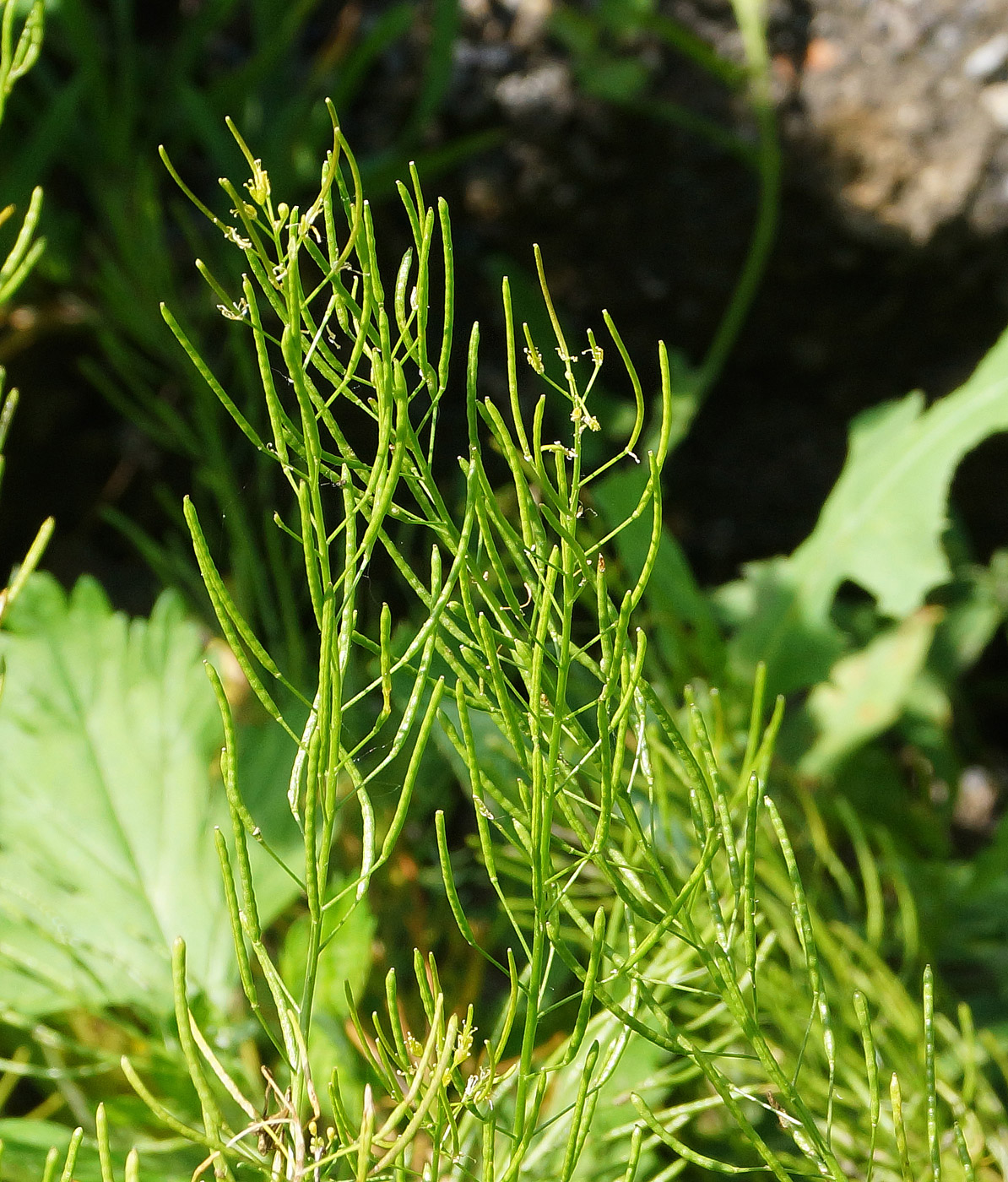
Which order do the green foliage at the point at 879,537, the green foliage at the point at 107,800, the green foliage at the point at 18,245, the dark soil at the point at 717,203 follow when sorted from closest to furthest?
1. the green foliage at the point at 18,245
2. the green foliage at the point at 107,800
3. the green foliage at the point at 879,537
4. the dark soil at the point at 717,203

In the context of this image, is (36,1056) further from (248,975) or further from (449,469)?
(449,469)

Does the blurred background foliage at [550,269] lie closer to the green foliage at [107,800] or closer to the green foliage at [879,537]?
the green foliage at [879,537]

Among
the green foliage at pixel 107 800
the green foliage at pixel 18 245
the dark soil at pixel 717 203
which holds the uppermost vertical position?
the dark soil at pixel 717 203

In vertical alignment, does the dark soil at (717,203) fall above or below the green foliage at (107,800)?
above

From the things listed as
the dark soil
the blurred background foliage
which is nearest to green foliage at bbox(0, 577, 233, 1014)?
the blurred background foliage

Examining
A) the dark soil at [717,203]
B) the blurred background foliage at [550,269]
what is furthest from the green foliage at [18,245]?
the dark soil at [717,203]

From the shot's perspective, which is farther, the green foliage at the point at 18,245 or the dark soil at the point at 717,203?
the dark soil at the point at 717,203

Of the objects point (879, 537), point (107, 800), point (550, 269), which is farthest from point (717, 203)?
point (107, 800)

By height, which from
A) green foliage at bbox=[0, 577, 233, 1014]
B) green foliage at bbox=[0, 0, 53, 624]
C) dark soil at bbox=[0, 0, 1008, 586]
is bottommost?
green foliage at bbox=[0, 577, 233, 1014]

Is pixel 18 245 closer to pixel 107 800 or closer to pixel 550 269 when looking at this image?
pixel 107 800

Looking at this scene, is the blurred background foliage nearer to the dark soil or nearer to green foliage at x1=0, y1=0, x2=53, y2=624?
the dark soil

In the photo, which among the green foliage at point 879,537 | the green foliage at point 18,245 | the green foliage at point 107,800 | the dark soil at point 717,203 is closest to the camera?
the green foliage at point 18,245
